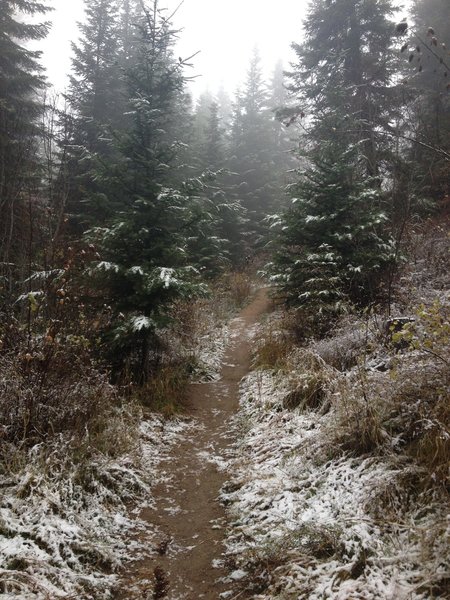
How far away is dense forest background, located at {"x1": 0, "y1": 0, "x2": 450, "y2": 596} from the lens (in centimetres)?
519

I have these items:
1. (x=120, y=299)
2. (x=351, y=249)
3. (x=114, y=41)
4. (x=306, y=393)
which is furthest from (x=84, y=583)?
(x=114, y=41)

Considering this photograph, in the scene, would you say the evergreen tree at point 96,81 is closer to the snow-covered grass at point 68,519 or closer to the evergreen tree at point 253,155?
the evergreen tree at point 253,155

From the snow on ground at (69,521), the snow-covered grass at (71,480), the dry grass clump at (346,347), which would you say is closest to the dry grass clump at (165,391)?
the snow-covered grass at (71,480)

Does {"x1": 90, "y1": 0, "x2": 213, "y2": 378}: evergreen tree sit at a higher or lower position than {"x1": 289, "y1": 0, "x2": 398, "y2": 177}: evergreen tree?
lower

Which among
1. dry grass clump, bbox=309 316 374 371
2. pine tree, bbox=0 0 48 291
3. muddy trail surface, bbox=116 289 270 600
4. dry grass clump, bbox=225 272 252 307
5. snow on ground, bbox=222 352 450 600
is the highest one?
pine tree, bbox=0 0 48 291

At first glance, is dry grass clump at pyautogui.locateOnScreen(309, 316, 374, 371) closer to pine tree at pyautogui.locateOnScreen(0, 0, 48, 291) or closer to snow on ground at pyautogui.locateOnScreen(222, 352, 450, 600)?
snow on ground at pyautogui.locateOnScreen(222, 352, 450, 600)

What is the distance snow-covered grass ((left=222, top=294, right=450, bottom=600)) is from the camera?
2.69 meters

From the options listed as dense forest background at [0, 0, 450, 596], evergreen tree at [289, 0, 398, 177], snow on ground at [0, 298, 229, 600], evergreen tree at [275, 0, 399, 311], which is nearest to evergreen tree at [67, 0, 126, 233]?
dense forest background at [0, 0, 450, 596]

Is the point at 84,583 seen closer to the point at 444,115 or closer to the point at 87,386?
the point at 87,386

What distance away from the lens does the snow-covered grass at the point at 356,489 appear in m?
2.69

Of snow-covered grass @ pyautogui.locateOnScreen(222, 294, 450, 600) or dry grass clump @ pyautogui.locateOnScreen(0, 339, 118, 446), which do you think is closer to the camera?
snow-covered grass @ pyautogui.locateOnScreen(222, 294, 450, 600)

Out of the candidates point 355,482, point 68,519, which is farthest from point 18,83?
point 355,482

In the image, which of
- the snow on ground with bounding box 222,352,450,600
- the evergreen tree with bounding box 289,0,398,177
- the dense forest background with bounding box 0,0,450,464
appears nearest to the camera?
the snow on ground with bounding box 222,352,450,600

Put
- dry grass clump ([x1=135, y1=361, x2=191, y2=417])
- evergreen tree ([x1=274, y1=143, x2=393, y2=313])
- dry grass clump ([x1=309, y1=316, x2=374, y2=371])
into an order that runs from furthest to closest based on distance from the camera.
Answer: evergreen tree ([x1=274, y1=143, x2=393, y2=313]) → dry grass clump ([x1=135, y1=361, x2=191, y2=417]) → dry grass clump ([x1=309, y1=316, x2=374, y2=371])
